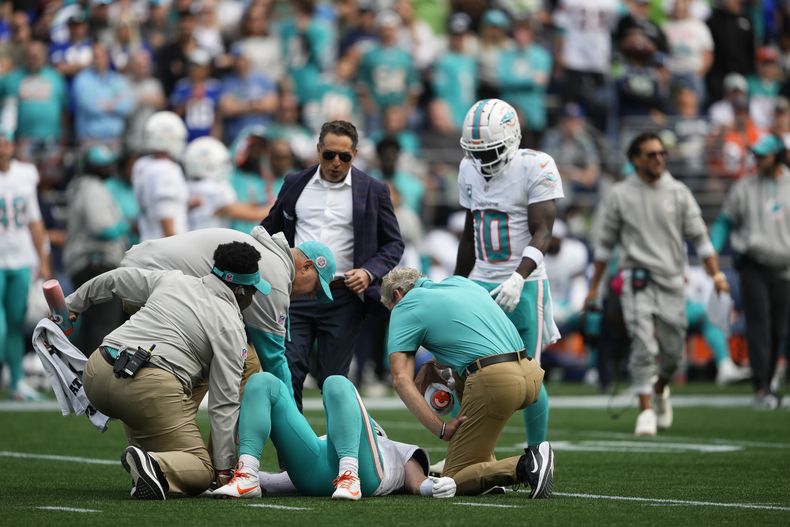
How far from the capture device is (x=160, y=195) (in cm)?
1313

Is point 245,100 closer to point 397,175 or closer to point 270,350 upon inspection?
point 397,175

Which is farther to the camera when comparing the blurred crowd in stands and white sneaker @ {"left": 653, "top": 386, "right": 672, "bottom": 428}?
the blurred crowd in stands

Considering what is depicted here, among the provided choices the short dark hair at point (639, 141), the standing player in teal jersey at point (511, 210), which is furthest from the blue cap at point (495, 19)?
the standing player in teal jersey at point (511, 210)

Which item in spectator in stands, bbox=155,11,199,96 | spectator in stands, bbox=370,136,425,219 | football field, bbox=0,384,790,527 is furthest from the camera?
spectator in stands, bbox=155,11,199,96

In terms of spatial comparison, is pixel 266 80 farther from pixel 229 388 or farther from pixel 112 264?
pixel 229 388

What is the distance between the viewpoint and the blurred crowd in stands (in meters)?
17.2

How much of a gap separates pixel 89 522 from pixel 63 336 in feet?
4.41

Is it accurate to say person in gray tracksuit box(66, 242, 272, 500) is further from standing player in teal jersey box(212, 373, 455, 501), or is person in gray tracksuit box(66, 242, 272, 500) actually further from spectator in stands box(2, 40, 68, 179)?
spectator in stands box(2, 40, 68, 179)

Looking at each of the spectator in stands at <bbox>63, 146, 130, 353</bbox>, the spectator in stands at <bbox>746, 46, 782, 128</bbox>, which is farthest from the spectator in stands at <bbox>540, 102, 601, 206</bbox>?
the spectator in stands at <bbox>63, 146, 130, 353</bbox>

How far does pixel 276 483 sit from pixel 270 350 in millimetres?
683

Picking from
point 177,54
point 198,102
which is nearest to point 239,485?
point 198,102

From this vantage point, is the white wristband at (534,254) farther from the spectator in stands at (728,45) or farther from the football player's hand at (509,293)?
the spectator in stands at (728,45)

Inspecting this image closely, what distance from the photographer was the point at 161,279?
294 inches

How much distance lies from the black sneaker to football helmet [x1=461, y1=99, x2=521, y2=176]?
7.57 feet
